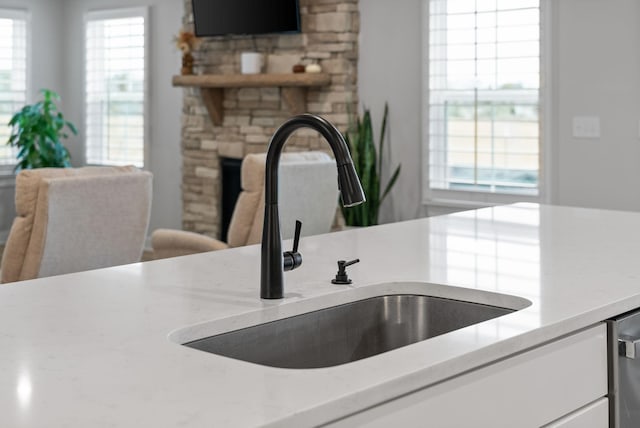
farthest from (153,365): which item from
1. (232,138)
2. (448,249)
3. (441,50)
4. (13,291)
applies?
(232,138)

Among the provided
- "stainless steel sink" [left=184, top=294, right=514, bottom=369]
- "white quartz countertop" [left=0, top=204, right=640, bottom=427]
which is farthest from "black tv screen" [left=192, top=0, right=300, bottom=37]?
"stainless steel sink" [left=184, top=294, right=514, bottom=369]

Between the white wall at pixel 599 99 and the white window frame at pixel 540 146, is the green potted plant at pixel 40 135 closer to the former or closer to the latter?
the white window frame at pixel 540 146

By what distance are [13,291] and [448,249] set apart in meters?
1.10

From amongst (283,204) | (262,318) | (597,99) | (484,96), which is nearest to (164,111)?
(484,96)

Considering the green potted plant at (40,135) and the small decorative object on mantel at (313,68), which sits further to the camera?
the green potted plant at (40,135)

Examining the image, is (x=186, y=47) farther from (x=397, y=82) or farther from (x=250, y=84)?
(x=397, y=82)

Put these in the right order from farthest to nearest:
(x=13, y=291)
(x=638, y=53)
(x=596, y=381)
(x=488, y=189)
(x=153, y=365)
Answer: (x=488, y=189) → (x=638, y=53) → (x=13, y=291) → (x=596, y=381) → (x=153, y=365)

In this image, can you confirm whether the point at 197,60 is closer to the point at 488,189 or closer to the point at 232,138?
the point at 232,138

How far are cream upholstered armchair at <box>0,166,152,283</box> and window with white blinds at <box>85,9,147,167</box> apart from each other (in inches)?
177

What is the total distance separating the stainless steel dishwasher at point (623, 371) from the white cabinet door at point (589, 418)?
2 centimetres

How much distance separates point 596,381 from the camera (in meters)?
1.69

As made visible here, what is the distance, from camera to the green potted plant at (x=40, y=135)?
8289mm

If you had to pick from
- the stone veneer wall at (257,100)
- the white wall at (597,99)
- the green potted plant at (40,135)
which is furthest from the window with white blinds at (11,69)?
the white wall at (597,99)

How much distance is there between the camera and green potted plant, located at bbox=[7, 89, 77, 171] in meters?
8.29
